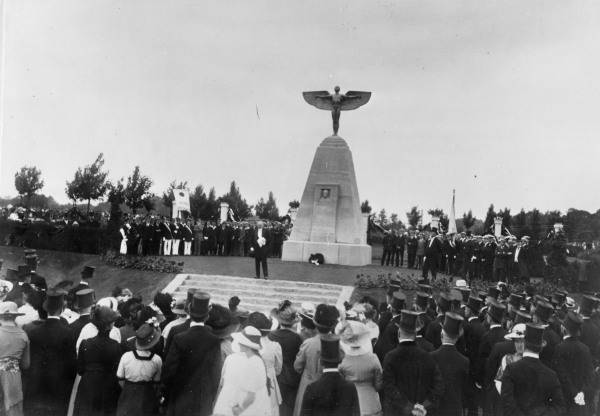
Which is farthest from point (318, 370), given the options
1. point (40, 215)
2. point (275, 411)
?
point (40, 215)

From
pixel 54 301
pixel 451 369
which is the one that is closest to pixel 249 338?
pixel 451 369

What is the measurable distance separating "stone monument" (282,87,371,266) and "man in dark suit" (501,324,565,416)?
1685 centimetres

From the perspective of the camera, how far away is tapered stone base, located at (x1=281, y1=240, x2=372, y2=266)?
21.7m

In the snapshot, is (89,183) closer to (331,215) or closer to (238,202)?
(331,215)

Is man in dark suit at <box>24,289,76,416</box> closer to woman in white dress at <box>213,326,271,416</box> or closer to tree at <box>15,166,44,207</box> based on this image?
woman in white dress at <box>213,326,271,416</box>

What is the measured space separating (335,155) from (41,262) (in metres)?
12.4

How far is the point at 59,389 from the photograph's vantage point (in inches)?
221

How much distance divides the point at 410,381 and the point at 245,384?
1.50 metres

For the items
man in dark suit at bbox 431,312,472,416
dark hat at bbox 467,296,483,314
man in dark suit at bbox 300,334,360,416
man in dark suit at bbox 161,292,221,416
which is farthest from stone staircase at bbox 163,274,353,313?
man in dark suit at bbox 300,334,360,416

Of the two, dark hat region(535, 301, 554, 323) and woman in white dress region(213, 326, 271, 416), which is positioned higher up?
dark hat region(535, 301, 554, 323)

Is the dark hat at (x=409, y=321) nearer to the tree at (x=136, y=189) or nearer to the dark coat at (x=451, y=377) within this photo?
the dark coat at (x=451, y=377)

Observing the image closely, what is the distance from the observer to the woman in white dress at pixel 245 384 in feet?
14.9

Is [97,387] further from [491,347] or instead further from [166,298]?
[491,347]

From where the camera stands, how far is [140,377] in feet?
16.3
